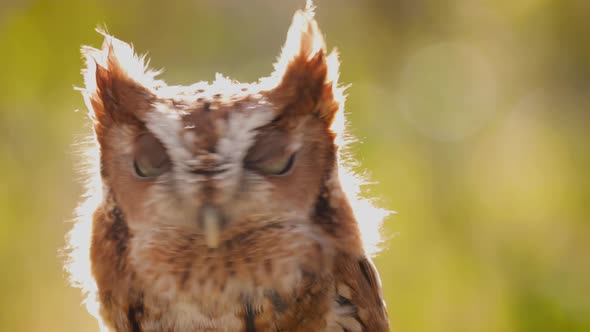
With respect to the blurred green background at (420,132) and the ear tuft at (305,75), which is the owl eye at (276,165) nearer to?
the ear tuft at (305,75)

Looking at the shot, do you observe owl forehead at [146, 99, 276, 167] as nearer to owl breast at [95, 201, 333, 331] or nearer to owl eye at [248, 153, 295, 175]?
owl eye at [248, 153, 295, 175]

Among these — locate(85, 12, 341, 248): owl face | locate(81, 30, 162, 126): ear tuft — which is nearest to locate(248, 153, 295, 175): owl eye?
locate(85, 12, 341, 248): owl face

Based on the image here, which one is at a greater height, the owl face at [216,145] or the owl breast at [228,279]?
the owl face at [216,145]

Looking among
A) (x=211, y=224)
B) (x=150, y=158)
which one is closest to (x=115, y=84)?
(x=150, y=158)

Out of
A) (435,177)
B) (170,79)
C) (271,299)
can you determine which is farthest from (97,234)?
(435,177)

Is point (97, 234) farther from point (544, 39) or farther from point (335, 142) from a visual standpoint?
point (544, 39)

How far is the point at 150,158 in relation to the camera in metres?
1.59

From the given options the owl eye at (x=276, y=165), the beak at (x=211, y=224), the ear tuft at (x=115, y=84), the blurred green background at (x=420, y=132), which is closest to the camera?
the beak at (x=211, y=224)

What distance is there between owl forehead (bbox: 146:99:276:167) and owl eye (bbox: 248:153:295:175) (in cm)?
5

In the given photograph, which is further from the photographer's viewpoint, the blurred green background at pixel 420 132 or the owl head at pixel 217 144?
the blurred green background at pixel 420 132

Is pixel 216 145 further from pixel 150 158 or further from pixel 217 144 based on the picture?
pixel 150 158

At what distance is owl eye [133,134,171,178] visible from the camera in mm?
1580

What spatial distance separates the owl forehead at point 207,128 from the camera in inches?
60.0

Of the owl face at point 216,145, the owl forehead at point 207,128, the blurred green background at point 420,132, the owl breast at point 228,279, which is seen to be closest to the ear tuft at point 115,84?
the owl face at point 216,145
